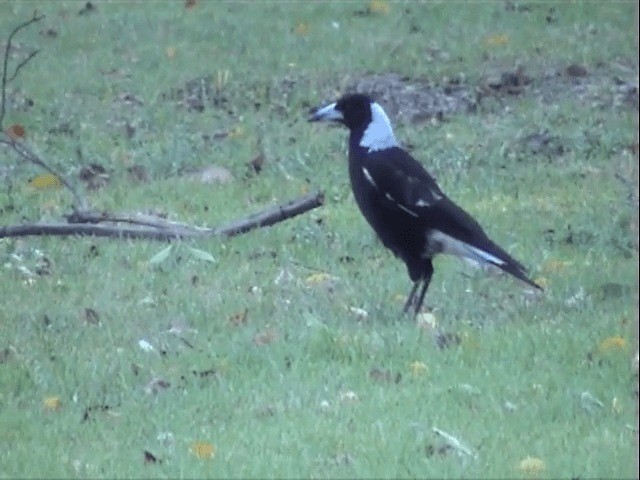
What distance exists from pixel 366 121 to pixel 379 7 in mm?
7724

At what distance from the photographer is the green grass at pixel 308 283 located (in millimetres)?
5559

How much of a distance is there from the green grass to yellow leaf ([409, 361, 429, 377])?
0.02 metres

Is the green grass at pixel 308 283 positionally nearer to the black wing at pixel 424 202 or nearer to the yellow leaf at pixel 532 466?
the yellow leaf at pixel 532 466

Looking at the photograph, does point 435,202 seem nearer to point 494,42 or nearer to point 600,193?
point 600,193

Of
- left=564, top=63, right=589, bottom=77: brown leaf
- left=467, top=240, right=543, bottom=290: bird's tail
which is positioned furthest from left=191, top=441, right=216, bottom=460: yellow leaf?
left=564, top=63, right=589, bottom=77: brown leaf

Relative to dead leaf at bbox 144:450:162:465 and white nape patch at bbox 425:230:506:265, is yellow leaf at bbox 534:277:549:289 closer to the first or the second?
white nape patch at bbox 425:230:506:265

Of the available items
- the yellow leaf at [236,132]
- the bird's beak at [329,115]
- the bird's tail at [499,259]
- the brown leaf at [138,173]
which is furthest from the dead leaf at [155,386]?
the yellow leaf at [236,132]

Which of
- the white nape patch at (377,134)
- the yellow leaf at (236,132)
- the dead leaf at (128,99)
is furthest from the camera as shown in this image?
the dead leaf at (128,99)

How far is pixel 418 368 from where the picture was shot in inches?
249

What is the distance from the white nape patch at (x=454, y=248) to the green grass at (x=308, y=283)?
0.22 metres

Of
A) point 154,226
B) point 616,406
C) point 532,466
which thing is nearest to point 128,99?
point 154,226

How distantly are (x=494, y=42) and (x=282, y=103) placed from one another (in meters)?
2.41

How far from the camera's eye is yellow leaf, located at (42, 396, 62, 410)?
607 centimetres

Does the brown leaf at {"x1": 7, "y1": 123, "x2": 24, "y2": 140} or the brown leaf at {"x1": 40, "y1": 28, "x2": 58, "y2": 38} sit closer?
the brown leaf at {"x1": 7, "y1": 123, "x2": 24, "y2": 140}
